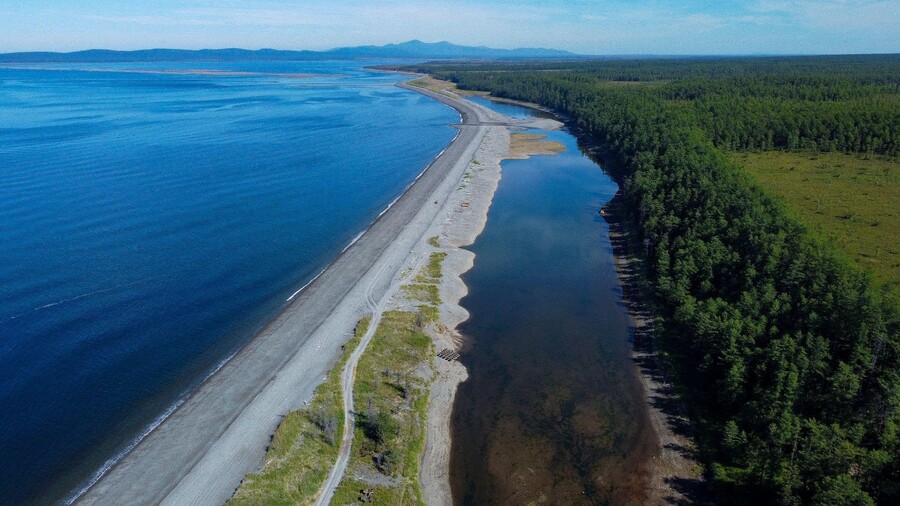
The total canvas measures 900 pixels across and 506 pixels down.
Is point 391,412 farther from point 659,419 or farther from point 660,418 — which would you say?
point 660,418

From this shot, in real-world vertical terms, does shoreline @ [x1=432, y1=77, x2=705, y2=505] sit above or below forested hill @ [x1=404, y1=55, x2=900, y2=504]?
below

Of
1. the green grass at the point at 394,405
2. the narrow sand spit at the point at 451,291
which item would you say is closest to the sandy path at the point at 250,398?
the green grass at the point at 394,405

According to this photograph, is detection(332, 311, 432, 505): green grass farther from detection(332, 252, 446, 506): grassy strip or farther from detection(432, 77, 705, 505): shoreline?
detection(432, 77, 705, 505): shoreline

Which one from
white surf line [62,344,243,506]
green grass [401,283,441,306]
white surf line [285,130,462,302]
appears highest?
white surf line [285,130,462,302]

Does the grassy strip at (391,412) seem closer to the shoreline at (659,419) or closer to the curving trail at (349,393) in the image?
the curving trail at (349,393)

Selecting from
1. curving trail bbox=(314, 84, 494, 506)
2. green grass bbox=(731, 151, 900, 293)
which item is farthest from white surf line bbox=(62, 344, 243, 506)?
green grass bbox=(731, 151, 900, 293)

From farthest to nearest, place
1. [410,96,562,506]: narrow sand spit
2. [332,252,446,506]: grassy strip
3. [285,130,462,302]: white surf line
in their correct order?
[285,130,462,302]: white surf line
[410,96,562,506]: narrow sand spit
[332,252,446,506]: grassy strip
